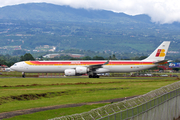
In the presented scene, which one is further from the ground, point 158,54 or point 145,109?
point 158,54

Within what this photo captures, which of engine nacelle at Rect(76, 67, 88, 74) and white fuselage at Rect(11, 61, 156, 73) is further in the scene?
white fuselage at Rect(11, 61, 156, 73)

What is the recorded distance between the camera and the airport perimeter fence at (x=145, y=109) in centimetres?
1298

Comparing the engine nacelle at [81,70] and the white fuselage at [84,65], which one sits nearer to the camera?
the engine nacelle at [81,70]

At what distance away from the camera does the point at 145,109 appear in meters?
17.2

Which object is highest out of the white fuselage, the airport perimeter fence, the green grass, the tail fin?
the tail fin

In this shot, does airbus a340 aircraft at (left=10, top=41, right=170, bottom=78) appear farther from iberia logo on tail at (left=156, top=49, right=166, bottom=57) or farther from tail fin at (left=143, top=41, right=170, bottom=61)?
iberia logo on tail at (left=156, top=49, right=166, bottom=57)

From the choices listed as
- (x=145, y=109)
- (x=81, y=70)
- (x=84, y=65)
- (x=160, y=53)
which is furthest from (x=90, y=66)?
(x=145, y=109)

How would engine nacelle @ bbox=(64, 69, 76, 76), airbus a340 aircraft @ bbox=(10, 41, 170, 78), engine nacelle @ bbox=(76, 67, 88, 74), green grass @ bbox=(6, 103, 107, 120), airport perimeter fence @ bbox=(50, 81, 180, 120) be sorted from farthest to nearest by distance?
airbus a340 aircraft @ bbox=(10, 41, 170, 78)
engine nacelle @ bbox=(76, 67, 88, 74)
engine nacelle @ bbox=(64, 69, 76, 76)
green grass @ bbox=(6, 103, 107, 120)
airport perimeter fence @ bbox=(50, 81, 180, 120)

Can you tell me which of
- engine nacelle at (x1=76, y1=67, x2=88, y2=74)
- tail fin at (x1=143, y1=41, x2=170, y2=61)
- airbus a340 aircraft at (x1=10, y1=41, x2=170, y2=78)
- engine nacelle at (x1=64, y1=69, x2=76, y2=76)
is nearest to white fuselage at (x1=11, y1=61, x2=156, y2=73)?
airbus a340 aircraft at (x1=10, y1=41, x2=170, y2=78)

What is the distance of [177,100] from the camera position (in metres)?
25.2

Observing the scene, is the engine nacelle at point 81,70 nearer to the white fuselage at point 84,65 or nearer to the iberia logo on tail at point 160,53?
the white fuselage at point 84,65

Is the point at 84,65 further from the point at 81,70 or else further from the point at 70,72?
the point at 70,72

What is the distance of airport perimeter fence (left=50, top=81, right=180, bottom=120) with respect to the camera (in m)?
13.0

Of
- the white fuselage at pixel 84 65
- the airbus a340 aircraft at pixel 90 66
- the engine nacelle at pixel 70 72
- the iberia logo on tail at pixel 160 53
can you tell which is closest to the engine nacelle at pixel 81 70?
the engine nacelle at pixel 70 72
